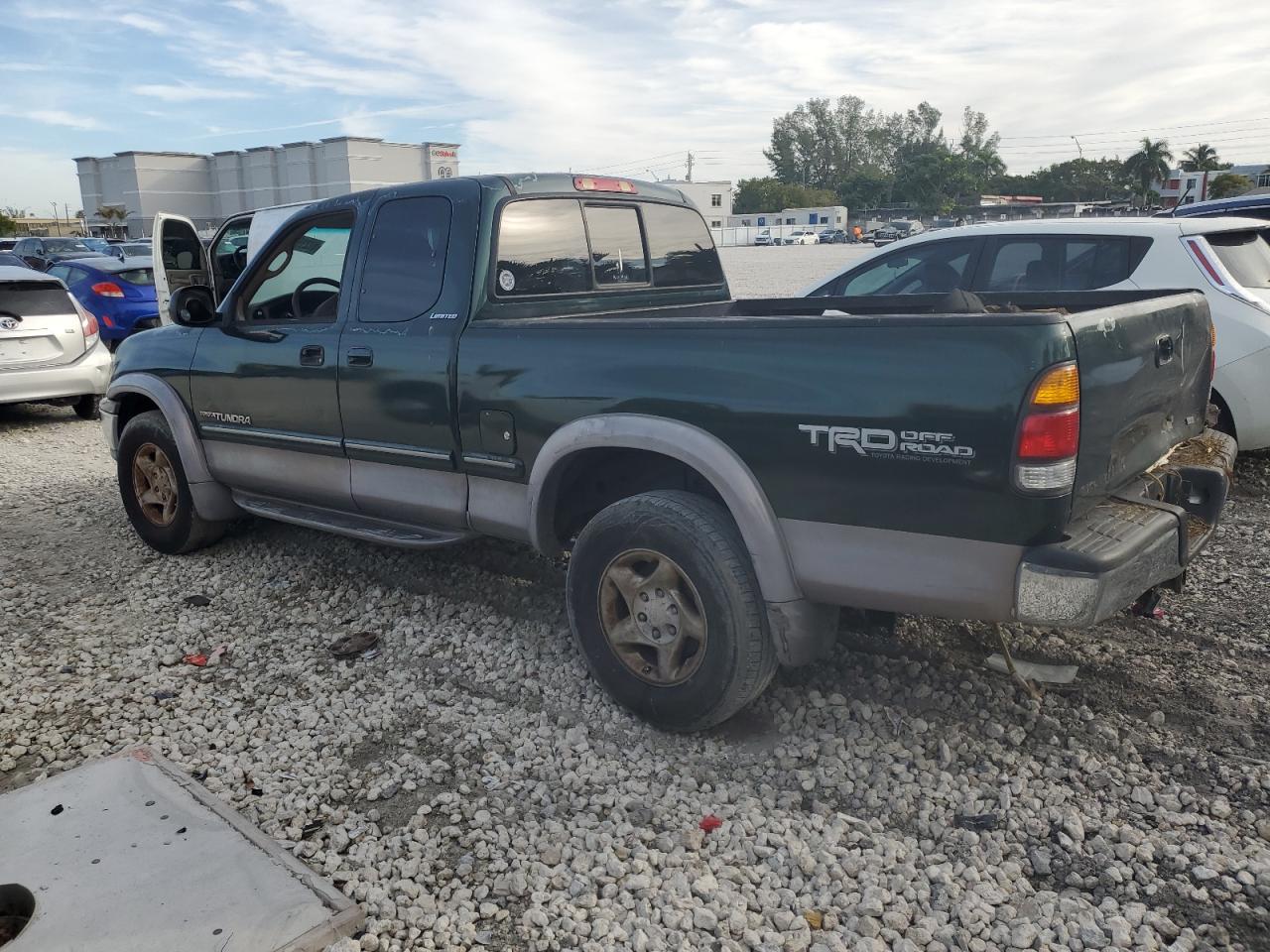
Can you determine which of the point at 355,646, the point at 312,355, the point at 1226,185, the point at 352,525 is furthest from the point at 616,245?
the point at 1226,185

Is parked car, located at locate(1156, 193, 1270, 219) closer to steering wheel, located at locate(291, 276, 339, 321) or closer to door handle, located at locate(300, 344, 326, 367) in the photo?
steering wheel, located at locate(291, 276, 339, 321)

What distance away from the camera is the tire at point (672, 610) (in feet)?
10.8

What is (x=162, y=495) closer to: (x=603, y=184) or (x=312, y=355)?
(x=312, y=355)

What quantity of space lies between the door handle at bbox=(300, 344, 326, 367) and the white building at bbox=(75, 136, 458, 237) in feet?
279

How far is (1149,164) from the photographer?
95.9 m

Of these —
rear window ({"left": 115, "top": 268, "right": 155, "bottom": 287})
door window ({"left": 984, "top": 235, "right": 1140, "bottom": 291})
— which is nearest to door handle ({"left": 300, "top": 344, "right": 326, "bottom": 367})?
door window ({"left": 984, "top": 235, "right": 1140, "bottom": 291})

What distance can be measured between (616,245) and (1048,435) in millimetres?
2570

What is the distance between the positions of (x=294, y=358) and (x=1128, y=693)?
151 inches

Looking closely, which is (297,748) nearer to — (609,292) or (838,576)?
(838,576)

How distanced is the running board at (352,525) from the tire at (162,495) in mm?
382

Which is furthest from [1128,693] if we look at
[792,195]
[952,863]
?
[792,195]

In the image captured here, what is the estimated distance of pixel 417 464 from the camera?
4.27 meters

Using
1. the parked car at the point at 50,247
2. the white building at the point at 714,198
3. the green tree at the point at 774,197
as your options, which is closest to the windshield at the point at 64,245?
the parked car at the point at 50,247

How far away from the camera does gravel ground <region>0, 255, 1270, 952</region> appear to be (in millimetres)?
2691
